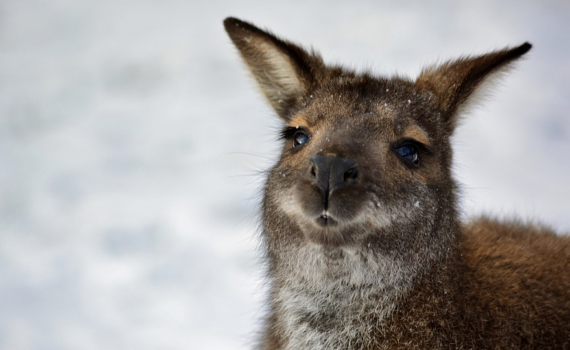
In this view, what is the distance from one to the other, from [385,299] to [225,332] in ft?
9.62

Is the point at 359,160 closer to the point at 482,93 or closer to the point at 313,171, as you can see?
the point at 313,171

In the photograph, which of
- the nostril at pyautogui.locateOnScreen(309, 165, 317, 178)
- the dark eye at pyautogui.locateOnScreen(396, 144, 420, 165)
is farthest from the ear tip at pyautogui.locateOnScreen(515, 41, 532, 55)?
the nostril at pyautogui.locateOnScreen(309, 165, 317, 178)

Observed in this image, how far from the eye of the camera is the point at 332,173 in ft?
13.0

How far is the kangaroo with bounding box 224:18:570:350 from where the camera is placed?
4.14 metres

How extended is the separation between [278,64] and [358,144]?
128cm

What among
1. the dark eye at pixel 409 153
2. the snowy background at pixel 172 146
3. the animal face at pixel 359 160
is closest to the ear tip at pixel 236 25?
the snowy background at pixel 172 146

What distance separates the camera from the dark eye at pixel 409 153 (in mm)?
4535

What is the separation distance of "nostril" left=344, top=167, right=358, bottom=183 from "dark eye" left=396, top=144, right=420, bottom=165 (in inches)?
23.6

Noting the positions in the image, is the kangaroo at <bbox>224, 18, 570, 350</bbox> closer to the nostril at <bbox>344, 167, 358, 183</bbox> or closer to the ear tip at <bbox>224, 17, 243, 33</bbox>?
the nostril at <bbox>344, 167, 358, 183</bbox>

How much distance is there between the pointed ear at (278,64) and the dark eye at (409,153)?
1023 mm

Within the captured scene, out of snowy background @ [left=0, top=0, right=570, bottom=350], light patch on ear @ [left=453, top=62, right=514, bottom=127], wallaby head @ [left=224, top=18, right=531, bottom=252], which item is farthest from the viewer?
snowy background @ [left=0, top=0, right=570, bottom=350]

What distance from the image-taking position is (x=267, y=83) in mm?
5477

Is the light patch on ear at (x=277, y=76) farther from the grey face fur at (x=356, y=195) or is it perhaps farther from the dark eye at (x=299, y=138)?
the dark eye at (x=299, y=138)

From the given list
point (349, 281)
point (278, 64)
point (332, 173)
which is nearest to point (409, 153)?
point (332, 173)
